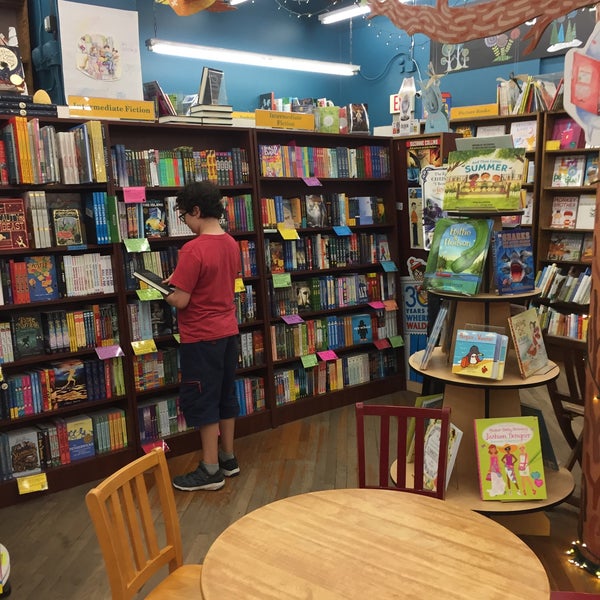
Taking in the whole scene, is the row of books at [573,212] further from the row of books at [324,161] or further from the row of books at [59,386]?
the row of books at [59,386]

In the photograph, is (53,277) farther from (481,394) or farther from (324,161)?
(481,394)

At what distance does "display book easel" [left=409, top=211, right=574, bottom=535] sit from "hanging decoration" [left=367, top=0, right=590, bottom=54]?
77cm

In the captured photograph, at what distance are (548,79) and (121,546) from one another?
6.44 meters

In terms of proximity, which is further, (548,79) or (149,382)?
(548,79)

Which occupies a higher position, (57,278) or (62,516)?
(57,278)

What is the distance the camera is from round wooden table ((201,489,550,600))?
1538 mm

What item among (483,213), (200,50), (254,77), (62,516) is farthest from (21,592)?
(254,77)

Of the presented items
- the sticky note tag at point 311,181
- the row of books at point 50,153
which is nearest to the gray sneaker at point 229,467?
the row of books at point 50,153

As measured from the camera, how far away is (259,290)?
4.71m

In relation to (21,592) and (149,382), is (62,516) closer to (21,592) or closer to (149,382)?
(21,592)

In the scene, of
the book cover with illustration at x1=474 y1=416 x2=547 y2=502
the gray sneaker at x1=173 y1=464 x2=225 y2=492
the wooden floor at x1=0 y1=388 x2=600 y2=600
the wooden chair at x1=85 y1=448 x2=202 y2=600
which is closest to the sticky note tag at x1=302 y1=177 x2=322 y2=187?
the wooden floor at x1=0 y1=388 x2=600 y2=600

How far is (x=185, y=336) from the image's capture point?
366 cm

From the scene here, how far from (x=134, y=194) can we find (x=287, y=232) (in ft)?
3.96

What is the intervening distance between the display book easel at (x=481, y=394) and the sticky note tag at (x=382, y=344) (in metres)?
2.17
